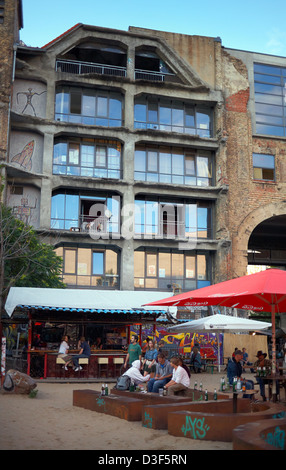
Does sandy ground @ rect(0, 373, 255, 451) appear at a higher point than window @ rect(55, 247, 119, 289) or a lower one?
lower

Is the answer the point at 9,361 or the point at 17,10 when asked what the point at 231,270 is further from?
the point at 17,10

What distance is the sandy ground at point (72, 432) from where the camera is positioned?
7.74 meters

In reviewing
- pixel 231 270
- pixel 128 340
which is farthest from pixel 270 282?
pixel 231 270

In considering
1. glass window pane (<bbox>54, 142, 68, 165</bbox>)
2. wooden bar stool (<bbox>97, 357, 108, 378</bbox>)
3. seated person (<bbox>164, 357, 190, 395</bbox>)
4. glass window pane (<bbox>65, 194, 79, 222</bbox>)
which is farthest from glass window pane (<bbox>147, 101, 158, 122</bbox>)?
seated person (<bbox>164, 357, 190, 395</bbox>)

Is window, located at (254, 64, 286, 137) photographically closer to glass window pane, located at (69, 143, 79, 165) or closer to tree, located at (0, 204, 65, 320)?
glass window pane, located at (69, 143, 79, 165)

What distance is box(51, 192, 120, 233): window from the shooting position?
3156 centimetres

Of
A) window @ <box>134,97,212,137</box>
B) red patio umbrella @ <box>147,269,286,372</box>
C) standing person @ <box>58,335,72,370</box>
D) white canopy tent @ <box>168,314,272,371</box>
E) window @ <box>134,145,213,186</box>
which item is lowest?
standing person @ <box>58,335,72,370</box>

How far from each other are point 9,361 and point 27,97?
1670cm

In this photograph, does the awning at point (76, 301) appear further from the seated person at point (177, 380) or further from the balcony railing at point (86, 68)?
the balcony railing at point (86, 68)

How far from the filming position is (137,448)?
25.1ft

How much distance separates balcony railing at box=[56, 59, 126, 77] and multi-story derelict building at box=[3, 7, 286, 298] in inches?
3.8

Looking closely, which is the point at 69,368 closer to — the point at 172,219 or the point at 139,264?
the point at 139,264

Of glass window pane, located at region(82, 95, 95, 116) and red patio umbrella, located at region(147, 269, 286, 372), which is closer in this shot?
red patio umbrella, located at region(147, 269, 286, 372)

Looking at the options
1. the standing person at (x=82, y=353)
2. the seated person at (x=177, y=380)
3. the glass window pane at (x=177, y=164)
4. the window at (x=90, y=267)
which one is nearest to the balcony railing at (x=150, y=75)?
the glass window pane at (x=177, y=164)
